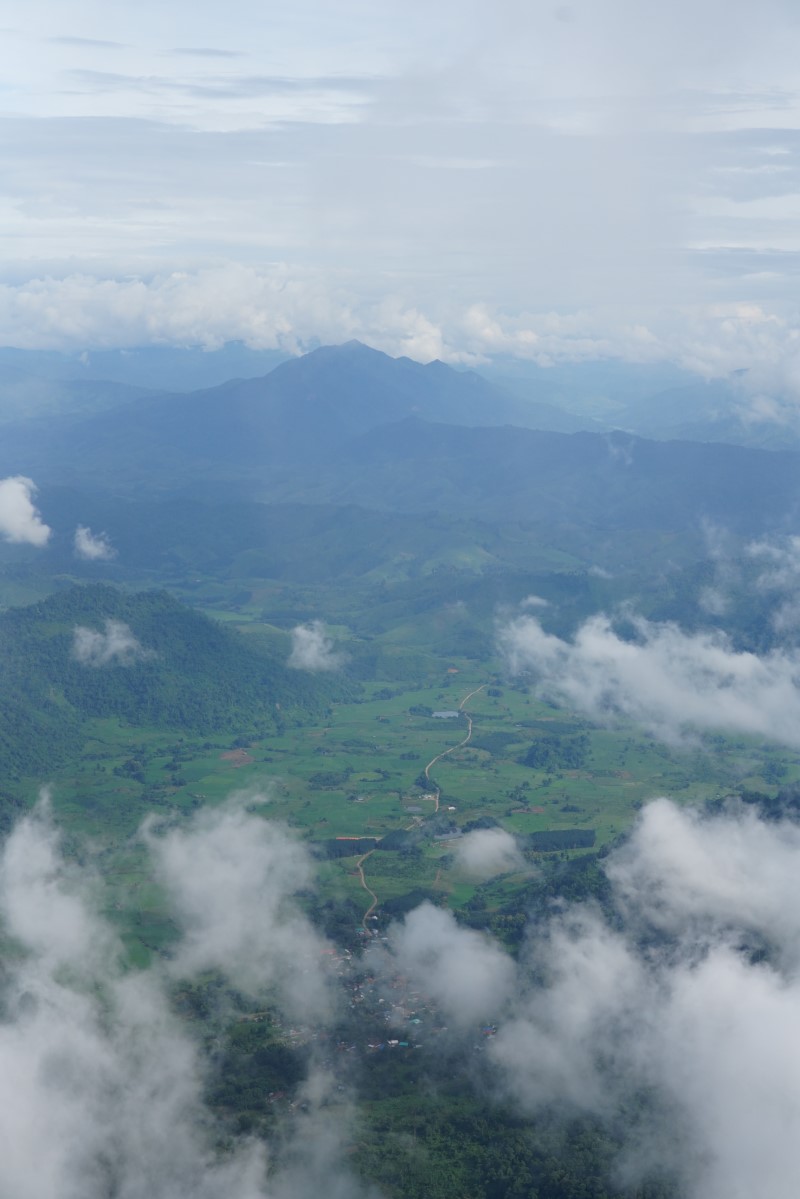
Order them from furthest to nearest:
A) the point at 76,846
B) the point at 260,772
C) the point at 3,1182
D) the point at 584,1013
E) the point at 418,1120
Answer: the point at 260,772, the point at 76,846, the point at 584,1013, the point at 418,1120, the point at 3,1182

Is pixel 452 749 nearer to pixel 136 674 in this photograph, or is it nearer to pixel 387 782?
pixel 387 782

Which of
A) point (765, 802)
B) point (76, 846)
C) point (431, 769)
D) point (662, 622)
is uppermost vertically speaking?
point (765, 802)

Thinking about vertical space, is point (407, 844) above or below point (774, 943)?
below

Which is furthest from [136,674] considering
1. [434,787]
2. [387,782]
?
[434,787]

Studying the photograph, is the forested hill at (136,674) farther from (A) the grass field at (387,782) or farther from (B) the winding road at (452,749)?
(B) the winding road at (452,749)

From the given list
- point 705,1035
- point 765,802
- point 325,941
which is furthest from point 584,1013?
point 765,802

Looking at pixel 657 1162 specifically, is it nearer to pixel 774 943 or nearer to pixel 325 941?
pixel 774 943

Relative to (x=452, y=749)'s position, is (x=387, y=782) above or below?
above

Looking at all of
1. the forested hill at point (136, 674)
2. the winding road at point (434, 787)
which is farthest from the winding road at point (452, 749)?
the forested hill at point (136, 674)
